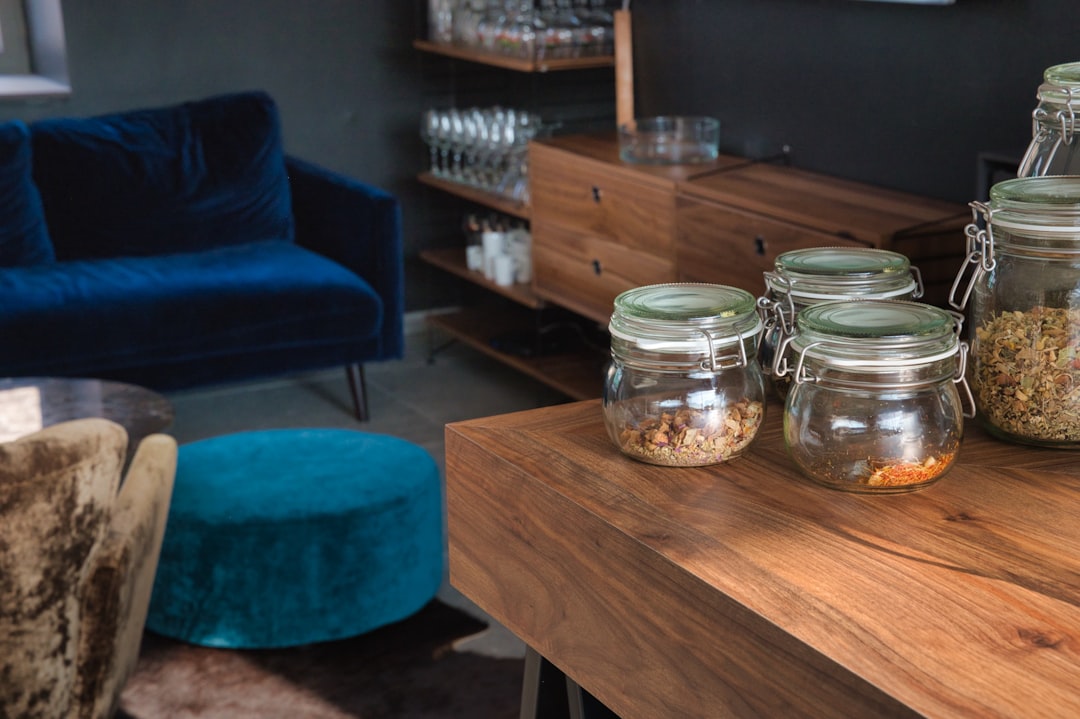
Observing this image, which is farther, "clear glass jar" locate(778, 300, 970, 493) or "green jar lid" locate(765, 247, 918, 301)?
"green jar lid" locate(765, 247, 918, 301)

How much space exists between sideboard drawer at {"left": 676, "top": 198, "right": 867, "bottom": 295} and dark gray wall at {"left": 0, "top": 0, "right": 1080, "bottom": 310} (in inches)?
16.2

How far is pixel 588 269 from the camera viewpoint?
3701 millimetres

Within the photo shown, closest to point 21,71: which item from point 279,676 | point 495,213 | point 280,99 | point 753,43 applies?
point 280,99

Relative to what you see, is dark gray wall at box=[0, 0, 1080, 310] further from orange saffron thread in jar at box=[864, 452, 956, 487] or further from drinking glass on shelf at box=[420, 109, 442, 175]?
orange saffron thread in jar at box=[864, 452, 956, 487]

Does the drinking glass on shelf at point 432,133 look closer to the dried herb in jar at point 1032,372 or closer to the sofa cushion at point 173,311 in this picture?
the sofa cushion at point 173,311

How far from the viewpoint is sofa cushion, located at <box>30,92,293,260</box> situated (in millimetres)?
3959

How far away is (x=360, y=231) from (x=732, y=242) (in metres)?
1.40

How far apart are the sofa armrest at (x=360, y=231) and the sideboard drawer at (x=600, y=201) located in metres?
0.44

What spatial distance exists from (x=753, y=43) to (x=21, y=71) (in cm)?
252

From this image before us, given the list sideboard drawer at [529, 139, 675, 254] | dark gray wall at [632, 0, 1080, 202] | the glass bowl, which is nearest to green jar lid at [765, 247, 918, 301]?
dark gray wall at [632, 0, 1080, 202]

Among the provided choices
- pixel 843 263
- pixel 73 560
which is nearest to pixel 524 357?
pixel 73 560

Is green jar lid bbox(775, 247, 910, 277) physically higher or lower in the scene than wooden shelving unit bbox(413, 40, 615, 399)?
higher

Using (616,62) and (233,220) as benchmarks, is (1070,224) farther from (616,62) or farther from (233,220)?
(233,220)

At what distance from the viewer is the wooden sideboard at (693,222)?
2.72 meters
